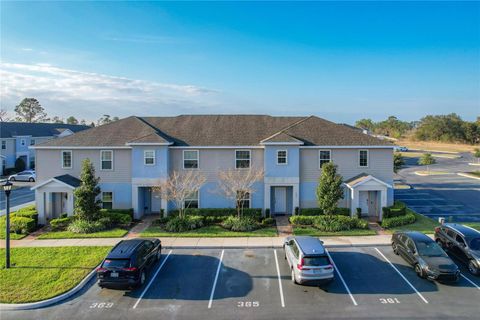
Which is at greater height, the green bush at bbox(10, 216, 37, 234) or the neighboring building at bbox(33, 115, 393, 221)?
the neighboring building at bbox(33, 115, 393, 221)

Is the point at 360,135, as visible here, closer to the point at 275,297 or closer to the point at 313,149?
the point at 313,149

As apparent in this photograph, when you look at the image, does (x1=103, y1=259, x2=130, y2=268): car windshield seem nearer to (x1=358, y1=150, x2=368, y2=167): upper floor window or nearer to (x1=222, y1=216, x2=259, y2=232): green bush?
(x1=222, y1=216, x2=259, y2=232): green bush

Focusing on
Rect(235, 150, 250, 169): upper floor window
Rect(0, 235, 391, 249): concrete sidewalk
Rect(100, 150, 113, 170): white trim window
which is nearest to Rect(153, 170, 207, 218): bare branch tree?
Rect(235, 150, 250, 169): upper floor window

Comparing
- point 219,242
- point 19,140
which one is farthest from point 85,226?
point 19,140

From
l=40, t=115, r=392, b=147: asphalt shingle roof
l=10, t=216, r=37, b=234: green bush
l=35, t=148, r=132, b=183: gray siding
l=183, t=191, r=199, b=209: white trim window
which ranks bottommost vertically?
l=10, t=216, r=37, b=234: green bush

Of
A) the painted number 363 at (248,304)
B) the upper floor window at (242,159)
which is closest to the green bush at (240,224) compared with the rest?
the upper floor window at (242,159)

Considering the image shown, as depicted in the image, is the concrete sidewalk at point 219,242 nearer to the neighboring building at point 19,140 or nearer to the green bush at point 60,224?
the green bush at point 60,224

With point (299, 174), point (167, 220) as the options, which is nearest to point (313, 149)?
point (299, 174)
